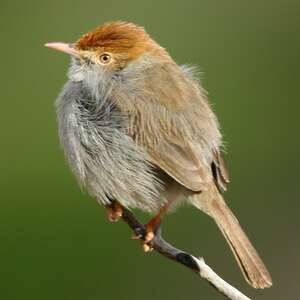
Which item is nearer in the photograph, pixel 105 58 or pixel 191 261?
pixel 191 261

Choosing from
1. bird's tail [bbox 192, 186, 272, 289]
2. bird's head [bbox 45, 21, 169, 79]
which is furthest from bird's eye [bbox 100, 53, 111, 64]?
bird's tail [bbox 192, 186, 272, 289]

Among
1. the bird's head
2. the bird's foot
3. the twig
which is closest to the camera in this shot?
the twig

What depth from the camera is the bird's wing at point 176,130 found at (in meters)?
6.81

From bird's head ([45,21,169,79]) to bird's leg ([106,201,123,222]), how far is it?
82 centimetres

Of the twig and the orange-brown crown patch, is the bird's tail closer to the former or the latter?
the twig

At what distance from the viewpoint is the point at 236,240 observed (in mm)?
6980

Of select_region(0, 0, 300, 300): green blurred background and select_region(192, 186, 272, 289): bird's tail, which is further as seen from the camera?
select_region(0, 0, 300, 300): green blurred background

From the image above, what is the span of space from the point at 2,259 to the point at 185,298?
1.80m

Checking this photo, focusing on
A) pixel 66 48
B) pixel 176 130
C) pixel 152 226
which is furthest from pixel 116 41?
pixel 152 226

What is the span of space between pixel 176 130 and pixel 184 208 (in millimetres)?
4009

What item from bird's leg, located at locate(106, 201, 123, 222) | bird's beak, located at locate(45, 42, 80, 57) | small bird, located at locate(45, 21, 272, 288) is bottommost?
bird's leg, located at locate(106, 201, 123, 222)

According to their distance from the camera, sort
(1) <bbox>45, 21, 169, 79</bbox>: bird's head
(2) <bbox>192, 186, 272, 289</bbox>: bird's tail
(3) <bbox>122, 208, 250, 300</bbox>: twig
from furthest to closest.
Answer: (1) <bbox>45, 21, 169, 79</bbox>: bird's head, (2) <bbox>192, 186, 272, 289</bbox>: bird's tail, (3) <bbox>122, 208, 250, 300</bbox>: twig

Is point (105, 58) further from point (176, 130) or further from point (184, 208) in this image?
point (184, 208)

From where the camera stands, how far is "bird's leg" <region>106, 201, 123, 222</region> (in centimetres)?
689
